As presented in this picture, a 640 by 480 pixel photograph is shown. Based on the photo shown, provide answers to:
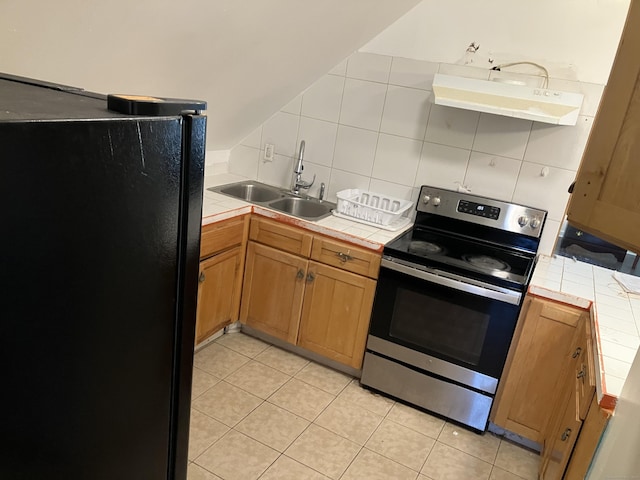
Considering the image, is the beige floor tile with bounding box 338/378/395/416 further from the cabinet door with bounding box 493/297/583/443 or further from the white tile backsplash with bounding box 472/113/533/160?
the white tile backsplash with bounding box 472/113/533/160

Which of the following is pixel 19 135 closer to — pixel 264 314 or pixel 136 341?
pixel 136 341

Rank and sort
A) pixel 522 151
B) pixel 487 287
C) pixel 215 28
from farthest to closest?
pixel 522 151 < pixel 487 287 < pixel 215 28

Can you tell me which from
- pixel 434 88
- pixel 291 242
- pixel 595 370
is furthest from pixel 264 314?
pixel 595 370

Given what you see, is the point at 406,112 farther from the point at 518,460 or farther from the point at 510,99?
the point at 518,460

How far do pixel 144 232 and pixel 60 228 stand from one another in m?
0.14

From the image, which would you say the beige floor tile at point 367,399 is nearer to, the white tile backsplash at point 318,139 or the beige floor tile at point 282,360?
the beige floor tile at point 282,360

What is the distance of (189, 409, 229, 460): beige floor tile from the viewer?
2168 mm

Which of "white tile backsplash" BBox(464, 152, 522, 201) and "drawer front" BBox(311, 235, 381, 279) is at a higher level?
"white tile backsplash" BBox(464, 152, 522, 201)

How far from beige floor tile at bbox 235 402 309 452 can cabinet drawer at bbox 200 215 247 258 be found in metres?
0.83

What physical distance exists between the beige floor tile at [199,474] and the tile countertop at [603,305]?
1.46 m

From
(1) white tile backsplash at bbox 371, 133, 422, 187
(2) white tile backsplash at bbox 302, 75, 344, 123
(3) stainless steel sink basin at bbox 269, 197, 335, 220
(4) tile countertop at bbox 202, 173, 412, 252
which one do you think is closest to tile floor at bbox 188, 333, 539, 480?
(4) tile countertop at bbox 202, 173, 412, 252

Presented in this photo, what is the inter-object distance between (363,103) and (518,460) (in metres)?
2.05

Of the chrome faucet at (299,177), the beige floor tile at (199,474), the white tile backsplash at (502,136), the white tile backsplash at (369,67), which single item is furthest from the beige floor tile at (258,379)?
the white tile backsplash at (369,67)

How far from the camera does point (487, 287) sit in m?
2.30
